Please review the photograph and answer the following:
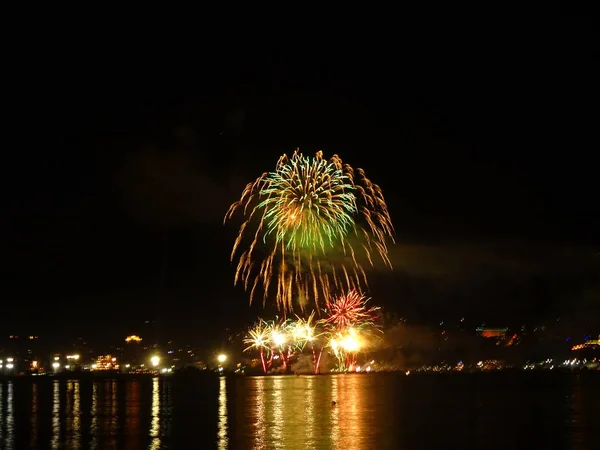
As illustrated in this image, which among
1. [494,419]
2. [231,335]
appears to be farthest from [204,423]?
[231,335]

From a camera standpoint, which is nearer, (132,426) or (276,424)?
(276,424)

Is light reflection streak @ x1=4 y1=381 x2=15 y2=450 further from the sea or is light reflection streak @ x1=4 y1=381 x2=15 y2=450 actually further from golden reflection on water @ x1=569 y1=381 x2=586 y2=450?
golden reflection on water @ x1=569 y1=381 x2=586 y2=450

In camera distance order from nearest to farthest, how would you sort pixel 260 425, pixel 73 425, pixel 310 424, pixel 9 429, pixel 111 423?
pixel 310 424 → pixel 260 425 → pixel 9 429 → pixel 73 425 → pixel 111 423

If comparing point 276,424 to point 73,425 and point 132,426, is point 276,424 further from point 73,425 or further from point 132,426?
point 73,425

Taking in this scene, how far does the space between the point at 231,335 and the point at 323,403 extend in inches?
6051

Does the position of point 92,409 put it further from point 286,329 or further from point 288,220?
point 286,329

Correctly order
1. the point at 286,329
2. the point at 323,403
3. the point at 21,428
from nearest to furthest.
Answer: the point at 21,428 → the point at 323,403 → the point at 286,329

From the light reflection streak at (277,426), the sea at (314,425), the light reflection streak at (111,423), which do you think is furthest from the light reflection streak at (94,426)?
the light reflection streak at (277,426)

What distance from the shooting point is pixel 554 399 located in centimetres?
4519

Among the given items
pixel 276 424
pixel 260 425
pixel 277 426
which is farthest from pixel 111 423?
pixel 277 426

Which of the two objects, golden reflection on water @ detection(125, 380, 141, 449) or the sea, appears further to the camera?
golden reflection on water @ detection(125, 380, 141, 449)

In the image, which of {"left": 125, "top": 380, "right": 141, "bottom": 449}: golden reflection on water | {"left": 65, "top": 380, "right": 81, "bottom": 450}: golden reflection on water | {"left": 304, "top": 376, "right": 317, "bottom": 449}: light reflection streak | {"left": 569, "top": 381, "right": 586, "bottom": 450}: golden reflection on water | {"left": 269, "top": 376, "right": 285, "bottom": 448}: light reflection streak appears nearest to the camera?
{"left": 569, "top": 381, "right": 586, "bottom": 450}: golden reflection on water

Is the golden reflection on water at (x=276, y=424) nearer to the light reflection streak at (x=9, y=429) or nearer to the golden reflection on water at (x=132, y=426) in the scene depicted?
the golden reflection on water at (x=132, y=426)

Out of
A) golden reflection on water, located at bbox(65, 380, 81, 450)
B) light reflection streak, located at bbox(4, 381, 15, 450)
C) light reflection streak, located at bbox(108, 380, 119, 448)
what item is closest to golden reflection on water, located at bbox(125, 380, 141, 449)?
light reflection streak, located at bbox(108, 380, 119, 448)
